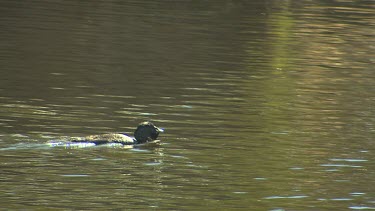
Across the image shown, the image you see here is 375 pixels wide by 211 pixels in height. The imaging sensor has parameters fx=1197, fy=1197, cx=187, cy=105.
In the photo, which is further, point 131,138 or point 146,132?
point 131,138

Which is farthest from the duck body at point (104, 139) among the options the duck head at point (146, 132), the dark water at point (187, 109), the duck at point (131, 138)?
the duck head at point (146, 132)

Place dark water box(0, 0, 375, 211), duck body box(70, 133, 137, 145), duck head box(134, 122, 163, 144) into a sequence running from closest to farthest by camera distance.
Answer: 1. dark water box(0, 0, 375, 211)
2. duck body box(70, 133, 137, 145)
3. duck head box(134, 122, 163, 144)

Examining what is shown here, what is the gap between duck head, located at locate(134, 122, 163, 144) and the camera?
21781 millimetres

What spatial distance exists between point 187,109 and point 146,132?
4.24 meters

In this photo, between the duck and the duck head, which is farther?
the duck head

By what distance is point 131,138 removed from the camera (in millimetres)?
21953

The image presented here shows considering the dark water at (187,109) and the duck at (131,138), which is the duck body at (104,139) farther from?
the dark water at (187,109)

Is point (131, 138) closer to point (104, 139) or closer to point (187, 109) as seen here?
point (104, 139)

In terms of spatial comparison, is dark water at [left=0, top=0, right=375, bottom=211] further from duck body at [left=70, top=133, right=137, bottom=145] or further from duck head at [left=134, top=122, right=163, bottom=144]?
duck head at [left=134, top=122, right=163, bottom=144]

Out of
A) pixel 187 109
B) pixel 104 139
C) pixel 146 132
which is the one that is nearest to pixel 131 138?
pixel 146 132

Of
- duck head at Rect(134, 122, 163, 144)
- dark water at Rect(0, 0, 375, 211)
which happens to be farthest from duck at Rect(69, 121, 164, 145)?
dark water at Rect(0, 0, 375, 211)

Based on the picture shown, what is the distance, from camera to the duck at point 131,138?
2095 centimetres

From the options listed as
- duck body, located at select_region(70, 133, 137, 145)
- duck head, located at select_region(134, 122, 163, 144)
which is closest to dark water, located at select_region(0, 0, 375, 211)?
duck body, located at select_region(70, 133, 137, 145)

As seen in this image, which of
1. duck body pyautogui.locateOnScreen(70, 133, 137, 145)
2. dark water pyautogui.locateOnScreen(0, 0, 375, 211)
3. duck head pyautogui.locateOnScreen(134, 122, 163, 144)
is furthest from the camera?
duck head pyautogui.locateOnScreen(134, 122, 163, 144)
